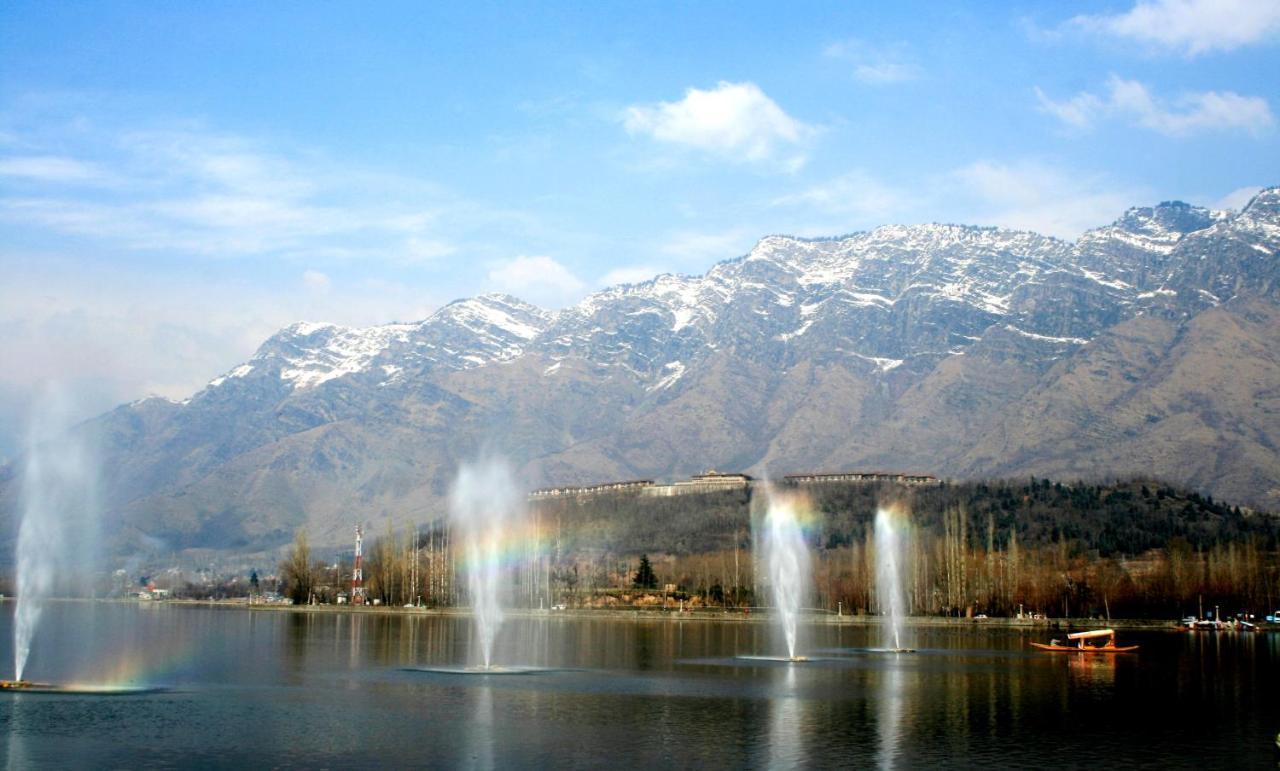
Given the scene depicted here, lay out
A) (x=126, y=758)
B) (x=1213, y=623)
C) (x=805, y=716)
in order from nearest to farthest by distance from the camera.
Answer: (x=126, y=758)
(x=805, y=716)
(x=1213, y=623)

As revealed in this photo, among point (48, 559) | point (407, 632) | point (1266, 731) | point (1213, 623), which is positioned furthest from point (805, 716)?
point (1213, 623)

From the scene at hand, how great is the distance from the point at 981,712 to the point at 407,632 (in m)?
94.5

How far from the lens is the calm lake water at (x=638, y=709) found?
176 ft

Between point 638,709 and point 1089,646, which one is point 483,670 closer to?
point 638,709

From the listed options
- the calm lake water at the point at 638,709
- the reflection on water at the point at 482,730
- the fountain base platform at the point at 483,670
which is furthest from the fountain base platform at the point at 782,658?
the reflection on water at the point at 482,730

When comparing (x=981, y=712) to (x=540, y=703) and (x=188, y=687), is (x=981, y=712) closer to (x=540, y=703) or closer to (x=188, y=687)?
(x=540, y=703)

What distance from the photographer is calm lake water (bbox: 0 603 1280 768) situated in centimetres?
5356

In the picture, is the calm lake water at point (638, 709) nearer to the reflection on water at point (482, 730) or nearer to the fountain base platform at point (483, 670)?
the reflection on water at point (482, 730)

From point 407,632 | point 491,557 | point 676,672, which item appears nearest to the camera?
point 676,672

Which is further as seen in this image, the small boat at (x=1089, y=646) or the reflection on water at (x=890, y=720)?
the small boat at (x=1089, y=646)

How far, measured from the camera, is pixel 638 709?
226 feet

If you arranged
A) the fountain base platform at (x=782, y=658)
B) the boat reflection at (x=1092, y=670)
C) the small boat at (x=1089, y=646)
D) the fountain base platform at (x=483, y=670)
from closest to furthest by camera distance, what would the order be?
the fountain base platform at (x=483, y=670), the boat reflection at (x=1092, y=670), the fountain base platform at (x=782, y=658), the small boat at (x=1089, y=646)

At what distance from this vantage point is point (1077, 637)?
128000 millimetres

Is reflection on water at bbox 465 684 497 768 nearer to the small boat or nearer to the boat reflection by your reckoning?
the boat reflection
